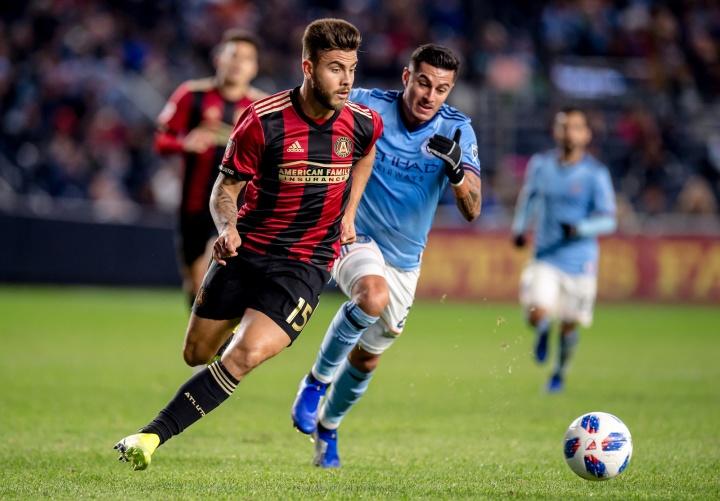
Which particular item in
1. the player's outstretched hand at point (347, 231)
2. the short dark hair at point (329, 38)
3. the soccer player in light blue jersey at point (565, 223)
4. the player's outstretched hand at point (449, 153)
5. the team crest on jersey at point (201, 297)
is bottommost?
the soccer player in light blue jersey at point (565, 223)

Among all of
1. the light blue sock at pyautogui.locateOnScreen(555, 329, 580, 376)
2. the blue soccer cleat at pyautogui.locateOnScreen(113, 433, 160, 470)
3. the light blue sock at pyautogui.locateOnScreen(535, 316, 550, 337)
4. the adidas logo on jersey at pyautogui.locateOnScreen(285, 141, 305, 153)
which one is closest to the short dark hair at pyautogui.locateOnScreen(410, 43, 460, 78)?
the adidas logo on jersey at pyautogui.locateOnScreen(285, 141, 305, 153)

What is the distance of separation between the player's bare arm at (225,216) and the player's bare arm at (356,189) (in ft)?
2.43

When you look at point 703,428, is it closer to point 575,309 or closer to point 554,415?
point 554,415

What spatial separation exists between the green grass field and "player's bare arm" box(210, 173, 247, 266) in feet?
3.95

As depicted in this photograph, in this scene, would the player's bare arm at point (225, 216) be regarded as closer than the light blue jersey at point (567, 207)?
Yes

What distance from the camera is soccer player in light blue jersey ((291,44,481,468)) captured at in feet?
22.3

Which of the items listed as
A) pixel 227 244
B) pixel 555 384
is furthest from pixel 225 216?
pixel 555 384

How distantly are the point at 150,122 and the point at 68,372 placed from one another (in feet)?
34.9

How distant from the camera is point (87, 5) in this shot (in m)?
22.7

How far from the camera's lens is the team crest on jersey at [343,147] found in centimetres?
646

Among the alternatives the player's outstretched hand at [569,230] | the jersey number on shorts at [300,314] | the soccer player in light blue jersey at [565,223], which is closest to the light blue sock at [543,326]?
the soccer player in light blue jersey at [565,223]

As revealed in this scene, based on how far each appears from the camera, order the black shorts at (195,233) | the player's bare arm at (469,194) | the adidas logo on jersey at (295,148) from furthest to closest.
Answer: the black shorts at (195,233) → the player's bare arm at (469,194) → the adidas logo on jersey at (295,148)

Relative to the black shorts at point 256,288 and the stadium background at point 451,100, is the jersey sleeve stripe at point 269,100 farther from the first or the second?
the stadium background at point 451,100

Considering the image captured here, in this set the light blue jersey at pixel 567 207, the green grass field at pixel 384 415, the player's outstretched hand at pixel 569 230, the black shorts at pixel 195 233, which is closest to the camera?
the green grass field at pixel 384 415
